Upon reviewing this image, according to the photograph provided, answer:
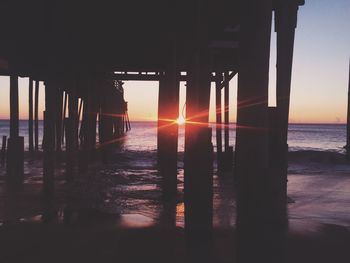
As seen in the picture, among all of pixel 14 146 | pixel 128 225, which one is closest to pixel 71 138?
pixel 14 146

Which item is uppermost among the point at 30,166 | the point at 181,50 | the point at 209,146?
the point at 181,50

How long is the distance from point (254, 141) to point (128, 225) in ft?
13.9

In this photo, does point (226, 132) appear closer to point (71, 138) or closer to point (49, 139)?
point (71, 138)

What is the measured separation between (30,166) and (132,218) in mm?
11123

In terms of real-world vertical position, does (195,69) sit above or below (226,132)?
above

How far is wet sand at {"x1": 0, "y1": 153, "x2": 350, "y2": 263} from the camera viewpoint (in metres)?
→ 5.96

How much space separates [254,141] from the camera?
12.1ft

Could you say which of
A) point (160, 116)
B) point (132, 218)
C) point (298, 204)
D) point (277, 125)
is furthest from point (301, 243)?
point (160, 116)

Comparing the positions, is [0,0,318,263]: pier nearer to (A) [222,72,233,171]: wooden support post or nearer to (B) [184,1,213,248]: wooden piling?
(B) [184,1,213,248]: wooden piling

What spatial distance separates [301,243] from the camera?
21.4 feet

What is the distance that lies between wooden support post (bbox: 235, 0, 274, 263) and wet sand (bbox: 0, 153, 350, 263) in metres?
2.07

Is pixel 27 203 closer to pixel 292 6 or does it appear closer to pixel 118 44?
pixel 118 44

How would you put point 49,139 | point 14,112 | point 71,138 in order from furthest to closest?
point 71,138
point 14,112
point 49,139

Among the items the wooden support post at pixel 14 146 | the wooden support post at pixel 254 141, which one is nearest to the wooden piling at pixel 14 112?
the wooden support post at pixel 14 146
